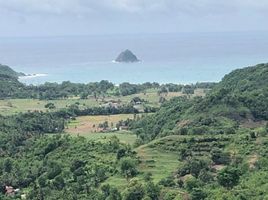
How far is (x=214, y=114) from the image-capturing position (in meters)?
65.7

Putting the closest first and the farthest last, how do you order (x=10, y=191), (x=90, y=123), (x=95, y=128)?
(x=10, y=191) → (x=95, y=128) → (x=90, y=123)

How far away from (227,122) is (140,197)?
24023 millimetres

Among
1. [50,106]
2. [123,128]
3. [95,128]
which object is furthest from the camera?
[50,106]

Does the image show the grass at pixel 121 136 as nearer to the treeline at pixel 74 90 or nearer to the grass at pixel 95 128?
the grass at pixel 95 128

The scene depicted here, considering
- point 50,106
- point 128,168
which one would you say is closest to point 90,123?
point 50,106

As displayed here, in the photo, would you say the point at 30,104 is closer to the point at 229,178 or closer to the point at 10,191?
the point at 10,191

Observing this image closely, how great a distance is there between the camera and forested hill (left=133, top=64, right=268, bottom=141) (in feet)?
203

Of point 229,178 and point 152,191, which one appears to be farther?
point 229,178

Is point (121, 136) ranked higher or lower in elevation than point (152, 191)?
higher

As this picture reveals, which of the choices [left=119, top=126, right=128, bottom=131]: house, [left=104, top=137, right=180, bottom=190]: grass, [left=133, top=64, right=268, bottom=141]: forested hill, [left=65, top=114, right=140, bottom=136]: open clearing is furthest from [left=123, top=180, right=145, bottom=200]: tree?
[left=119, top=126, right=128, bottom=131]: house

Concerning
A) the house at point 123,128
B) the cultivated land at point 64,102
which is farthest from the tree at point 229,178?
the cultivated land at point 64,102

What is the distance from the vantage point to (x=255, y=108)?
6575 cm

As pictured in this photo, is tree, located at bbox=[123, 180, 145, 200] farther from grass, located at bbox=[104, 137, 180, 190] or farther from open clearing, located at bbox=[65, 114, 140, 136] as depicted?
open clearing, located at bbox=[65, 114, 140, 136]

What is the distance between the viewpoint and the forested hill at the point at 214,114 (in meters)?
61.8
